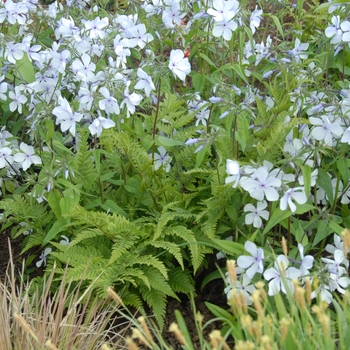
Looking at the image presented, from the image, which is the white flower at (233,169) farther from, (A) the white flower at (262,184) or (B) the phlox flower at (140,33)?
(B) the phlox flower at (140,33)

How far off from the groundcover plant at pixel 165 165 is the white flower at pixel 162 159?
0.01m

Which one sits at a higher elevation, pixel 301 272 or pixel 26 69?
pixel 26 69

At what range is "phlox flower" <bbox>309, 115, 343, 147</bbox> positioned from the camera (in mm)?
2303

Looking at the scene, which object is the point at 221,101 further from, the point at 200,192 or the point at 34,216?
the point at 34,216

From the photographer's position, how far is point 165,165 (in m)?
2.83

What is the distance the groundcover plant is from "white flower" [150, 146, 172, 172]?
0.04 ft

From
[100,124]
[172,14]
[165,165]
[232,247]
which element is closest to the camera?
[232,247]

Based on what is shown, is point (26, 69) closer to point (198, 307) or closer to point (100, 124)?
point (100, 124)

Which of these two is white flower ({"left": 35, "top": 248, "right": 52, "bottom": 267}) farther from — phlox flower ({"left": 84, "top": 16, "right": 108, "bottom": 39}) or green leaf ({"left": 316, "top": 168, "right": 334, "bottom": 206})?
green leaf ({"left": 316, "top": 168, "right": 334, "bottom": 206})

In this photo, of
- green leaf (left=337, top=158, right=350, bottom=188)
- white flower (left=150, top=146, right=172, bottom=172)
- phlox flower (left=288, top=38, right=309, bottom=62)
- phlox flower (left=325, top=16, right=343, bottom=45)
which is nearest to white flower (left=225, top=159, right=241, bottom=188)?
green leaf (left=337, top=158, right=350, bottom=188)

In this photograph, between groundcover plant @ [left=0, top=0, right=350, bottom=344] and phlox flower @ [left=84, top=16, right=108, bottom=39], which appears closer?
groundcover plant @ [left=0, top=0, right=350, bottom=344]

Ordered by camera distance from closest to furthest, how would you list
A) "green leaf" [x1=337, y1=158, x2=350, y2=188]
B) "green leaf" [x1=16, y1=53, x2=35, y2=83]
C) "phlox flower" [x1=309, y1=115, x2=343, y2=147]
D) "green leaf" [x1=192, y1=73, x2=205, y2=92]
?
"phlox flower" [x1=309, y1=115, x2=343, y2=147] → "green leaf" [x1=337, y1=158, x2=350, y2=188] → "green leaf" [x1=16, y1=53, x2=35, y2=83] → "green leaf" [x1=192, y1=73, x2=205, y2=92]

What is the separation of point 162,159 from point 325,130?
890mm

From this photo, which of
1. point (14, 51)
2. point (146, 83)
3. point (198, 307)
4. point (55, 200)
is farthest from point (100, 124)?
point (198, 307)
